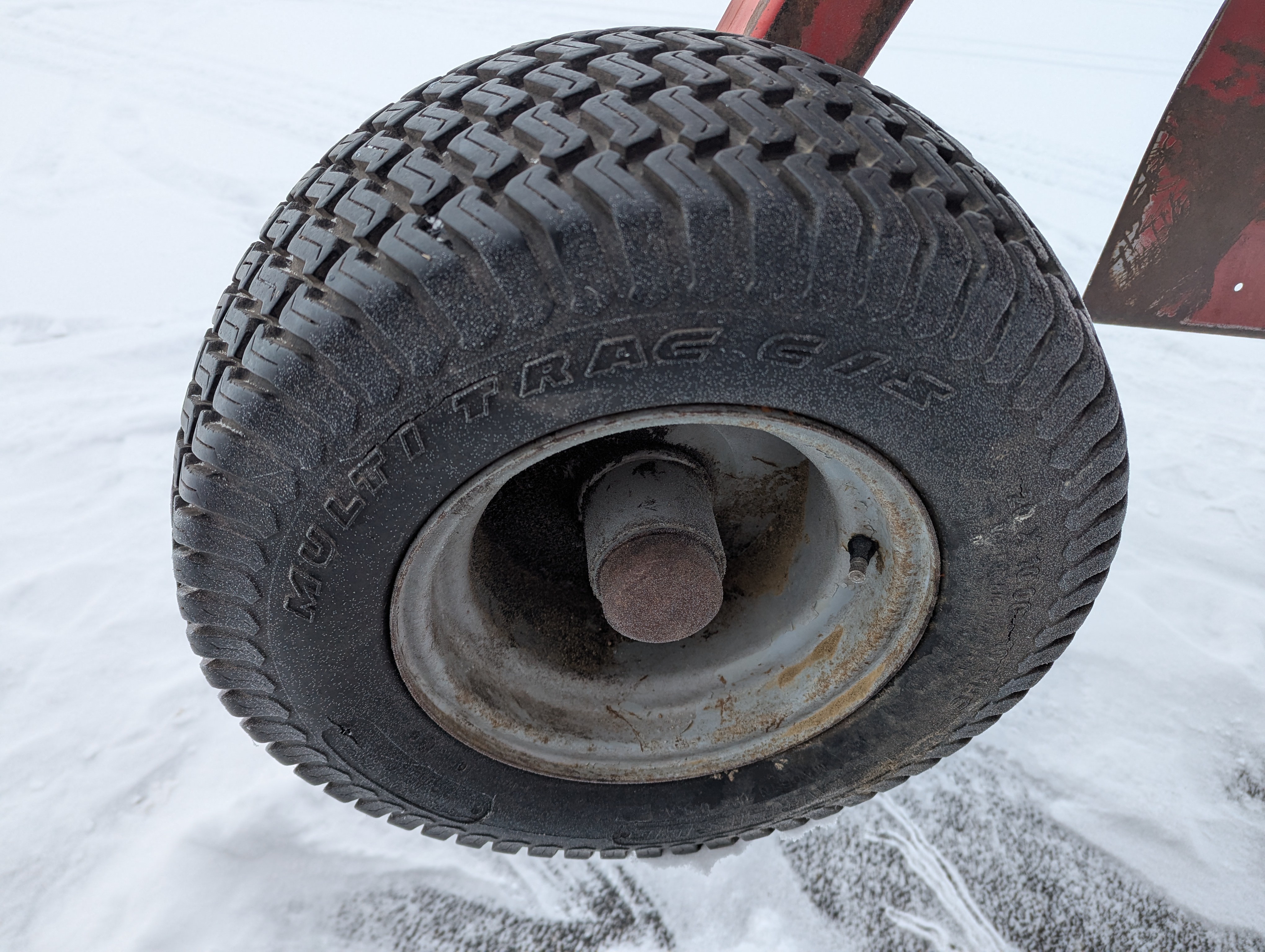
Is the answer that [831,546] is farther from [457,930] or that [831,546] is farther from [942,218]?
[457,930]

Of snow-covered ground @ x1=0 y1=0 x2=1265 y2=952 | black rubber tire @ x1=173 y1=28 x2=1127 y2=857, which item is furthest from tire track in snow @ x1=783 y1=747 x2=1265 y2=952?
black rubber tire @ x1=173 y1=28 x2=1127 y2=857

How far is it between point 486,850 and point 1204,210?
2044 millimetres

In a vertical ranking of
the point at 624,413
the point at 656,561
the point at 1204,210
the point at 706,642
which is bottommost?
the point at 706,642

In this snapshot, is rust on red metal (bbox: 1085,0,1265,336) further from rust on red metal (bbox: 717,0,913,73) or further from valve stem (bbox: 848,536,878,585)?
valve stem (bbox: 848,536,878,585)

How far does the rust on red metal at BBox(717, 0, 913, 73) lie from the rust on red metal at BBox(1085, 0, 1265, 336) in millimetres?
A: 587

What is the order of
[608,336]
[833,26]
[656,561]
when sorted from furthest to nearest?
[833,26] → [656,561] → [608,336]

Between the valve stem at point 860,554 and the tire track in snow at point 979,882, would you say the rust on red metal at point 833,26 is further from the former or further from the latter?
the tire track in snow at point 979,882

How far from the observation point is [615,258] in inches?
42.1

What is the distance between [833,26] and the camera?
173 centimetres

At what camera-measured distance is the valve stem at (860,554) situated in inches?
58.1

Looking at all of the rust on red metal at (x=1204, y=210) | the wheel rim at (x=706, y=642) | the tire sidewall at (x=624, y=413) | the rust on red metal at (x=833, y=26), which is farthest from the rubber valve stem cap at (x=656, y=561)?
the rust on red metal at (x=1204, y=210)

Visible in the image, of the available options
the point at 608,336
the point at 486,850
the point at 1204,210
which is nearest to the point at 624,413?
the point at 608,336

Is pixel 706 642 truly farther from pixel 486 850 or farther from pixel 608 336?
pixel 608 336

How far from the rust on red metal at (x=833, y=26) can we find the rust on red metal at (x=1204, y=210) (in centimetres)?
59
